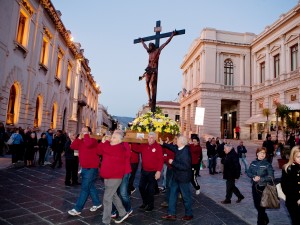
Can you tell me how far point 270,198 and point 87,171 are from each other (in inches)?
135

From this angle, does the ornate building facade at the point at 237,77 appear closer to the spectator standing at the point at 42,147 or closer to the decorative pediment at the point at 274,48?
the decorative pediment at the point at 274,48

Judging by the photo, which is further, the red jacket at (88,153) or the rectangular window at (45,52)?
the rectangular window at (45,52)

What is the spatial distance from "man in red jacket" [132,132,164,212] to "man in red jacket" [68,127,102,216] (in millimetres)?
1049

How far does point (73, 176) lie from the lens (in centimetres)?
810

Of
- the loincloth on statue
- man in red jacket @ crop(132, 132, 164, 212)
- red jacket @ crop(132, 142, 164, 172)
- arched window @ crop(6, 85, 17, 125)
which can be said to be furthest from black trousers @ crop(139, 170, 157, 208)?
arched window @ crop(6, 85, 17, 125)

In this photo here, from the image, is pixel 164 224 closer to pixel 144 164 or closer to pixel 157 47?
pixel 144 164

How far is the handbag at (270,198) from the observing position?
4117 mm

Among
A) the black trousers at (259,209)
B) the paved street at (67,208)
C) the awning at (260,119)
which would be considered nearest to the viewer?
the black trousers at (259,209)

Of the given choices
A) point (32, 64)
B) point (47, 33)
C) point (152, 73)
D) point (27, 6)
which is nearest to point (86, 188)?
point (152, 73)

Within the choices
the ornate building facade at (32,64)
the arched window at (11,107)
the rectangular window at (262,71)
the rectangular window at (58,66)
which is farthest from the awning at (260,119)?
the arched window at (11,107)

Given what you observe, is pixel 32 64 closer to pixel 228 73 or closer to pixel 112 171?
pixel 112 171

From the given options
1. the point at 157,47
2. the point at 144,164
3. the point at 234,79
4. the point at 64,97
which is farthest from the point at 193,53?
the point at 144,164

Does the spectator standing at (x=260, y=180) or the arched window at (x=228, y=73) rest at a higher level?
the arched window at (x=228, y=73)

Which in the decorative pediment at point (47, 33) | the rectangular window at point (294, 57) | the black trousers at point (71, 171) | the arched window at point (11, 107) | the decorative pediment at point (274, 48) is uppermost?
the decorative pediment at point (274, 48)
